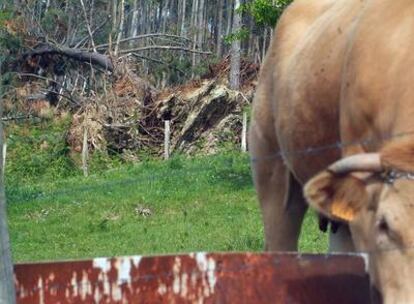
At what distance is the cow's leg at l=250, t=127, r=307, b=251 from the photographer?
652 centimetres

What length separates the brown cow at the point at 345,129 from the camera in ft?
13.3

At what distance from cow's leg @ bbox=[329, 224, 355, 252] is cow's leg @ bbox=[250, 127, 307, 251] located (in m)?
0.32

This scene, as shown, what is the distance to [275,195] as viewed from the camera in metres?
6.60

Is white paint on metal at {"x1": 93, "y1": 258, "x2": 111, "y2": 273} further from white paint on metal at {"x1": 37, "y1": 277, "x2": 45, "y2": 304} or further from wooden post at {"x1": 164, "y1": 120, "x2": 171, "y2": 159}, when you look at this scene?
wooden post at {"x1": 164, "y1": 120, "x2": 171, "y2": 159}

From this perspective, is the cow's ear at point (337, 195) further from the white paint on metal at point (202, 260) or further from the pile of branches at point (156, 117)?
the pile of branches at point (156, 117)

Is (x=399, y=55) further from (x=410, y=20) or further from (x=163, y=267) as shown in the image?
(x=163, y=267)

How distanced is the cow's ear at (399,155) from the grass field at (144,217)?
18.8 feet

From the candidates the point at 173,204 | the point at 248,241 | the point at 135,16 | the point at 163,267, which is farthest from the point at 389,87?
the point at 135,16

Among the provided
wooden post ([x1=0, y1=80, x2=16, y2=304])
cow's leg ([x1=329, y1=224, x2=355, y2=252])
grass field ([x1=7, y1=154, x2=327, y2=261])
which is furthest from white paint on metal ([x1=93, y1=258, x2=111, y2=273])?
grass field ([x1=7, y1=154, x2=327, y2=261])

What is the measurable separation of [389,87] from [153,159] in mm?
17068

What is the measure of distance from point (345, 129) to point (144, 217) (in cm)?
882

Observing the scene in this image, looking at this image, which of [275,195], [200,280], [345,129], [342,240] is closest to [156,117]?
[275,195]

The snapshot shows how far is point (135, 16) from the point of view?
43938mm

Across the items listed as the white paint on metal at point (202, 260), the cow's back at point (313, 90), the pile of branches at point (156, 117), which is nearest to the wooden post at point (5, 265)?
the white paint on metal at point (202, 260)
